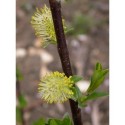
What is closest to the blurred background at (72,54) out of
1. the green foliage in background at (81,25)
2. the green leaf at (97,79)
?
the green foliage in background at (81,25)

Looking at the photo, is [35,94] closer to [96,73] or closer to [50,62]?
[50,62]

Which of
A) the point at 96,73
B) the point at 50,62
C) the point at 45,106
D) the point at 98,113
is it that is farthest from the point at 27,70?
the point at 96,73

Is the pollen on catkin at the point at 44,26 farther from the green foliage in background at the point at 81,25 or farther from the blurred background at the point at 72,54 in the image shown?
the green foliage in background at the point at 81,25

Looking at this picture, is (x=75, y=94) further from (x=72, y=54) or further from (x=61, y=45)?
(x=72, y=54)

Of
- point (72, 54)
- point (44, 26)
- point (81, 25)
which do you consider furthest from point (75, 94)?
point (81, 25)

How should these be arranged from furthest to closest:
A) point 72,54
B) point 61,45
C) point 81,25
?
point 81,25 → point 72,54 → point 61,45

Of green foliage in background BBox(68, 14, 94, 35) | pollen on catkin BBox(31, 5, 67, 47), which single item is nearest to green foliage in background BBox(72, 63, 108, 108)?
pollen on catkin BBox(31, 5, 67, 47)
